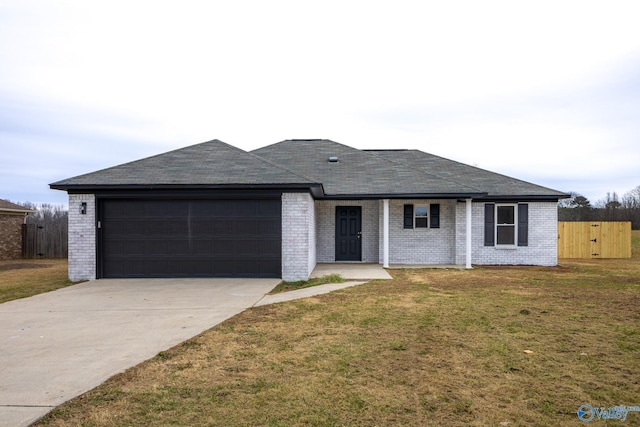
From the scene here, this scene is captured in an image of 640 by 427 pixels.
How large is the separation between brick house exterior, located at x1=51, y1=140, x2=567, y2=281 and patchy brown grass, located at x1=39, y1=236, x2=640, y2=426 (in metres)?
4.48

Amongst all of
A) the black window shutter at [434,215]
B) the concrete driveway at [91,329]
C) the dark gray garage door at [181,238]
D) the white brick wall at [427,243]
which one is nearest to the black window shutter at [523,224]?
the white brick wall at [427,243]

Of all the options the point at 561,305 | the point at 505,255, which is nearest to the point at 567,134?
the point at 505,255

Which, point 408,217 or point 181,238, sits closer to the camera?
point 181,238

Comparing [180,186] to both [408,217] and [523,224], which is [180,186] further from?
[523,224]

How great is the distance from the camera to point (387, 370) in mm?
4680

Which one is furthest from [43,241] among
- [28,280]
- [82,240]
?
[82,240]

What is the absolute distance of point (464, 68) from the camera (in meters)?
15.4

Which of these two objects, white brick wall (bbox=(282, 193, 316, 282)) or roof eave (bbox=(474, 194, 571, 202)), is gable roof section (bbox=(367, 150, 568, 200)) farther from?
white brick wall (bbox=(282, 193, 316, 282))

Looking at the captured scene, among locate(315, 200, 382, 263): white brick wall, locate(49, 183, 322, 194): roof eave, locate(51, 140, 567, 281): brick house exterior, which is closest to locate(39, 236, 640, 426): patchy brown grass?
locate(49, 183, 322, 194): roof eave

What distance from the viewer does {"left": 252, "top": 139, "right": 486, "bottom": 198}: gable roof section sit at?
48.6 ft

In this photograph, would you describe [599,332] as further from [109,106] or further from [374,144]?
[374,144]

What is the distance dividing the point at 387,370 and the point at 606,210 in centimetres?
4081

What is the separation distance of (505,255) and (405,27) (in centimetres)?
877

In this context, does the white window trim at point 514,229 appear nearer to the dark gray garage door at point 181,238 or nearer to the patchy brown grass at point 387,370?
the patchy brown grass at point 387,370
